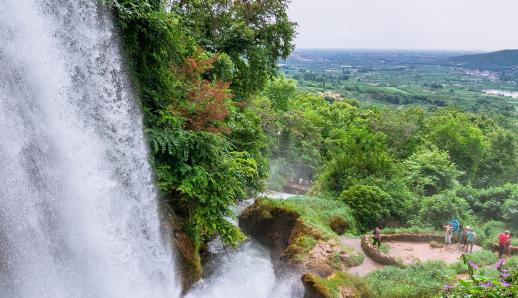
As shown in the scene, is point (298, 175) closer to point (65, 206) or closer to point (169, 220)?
point (169, 220)

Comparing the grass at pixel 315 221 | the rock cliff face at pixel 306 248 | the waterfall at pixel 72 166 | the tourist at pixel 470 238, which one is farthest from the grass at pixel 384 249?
the waterfall at pixel 72 166

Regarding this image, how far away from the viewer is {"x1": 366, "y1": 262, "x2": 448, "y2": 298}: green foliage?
9.72 m

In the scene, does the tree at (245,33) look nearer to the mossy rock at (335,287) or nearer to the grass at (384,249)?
the grass at (384,249)

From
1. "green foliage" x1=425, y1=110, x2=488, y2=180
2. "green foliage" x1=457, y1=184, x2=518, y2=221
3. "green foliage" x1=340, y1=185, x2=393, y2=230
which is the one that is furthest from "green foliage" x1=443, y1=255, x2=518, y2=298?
"green foliage" x1=425, y1=110, x2=488, y2=180

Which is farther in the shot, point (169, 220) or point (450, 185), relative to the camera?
point (450, 185)

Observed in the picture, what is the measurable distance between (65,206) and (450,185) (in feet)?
68.4

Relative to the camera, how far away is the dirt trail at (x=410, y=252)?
40.6ft

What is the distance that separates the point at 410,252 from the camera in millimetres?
13867

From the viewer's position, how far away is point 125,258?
7508 mm

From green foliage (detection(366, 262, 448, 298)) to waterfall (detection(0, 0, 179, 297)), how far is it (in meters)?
4.87

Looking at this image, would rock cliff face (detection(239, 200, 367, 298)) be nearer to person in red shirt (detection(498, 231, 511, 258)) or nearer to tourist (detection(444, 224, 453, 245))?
tourist (detection(444, 224, 453, 245))

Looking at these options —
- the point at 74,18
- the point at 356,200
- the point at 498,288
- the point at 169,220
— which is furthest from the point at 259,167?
the point at 498,288

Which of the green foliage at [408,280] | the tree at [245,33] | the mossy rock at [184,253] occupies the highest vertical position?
the tree at [245,33]

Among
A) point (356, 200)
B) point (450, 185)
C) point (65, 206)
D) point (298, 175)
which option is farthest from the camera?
point (298, 175)
